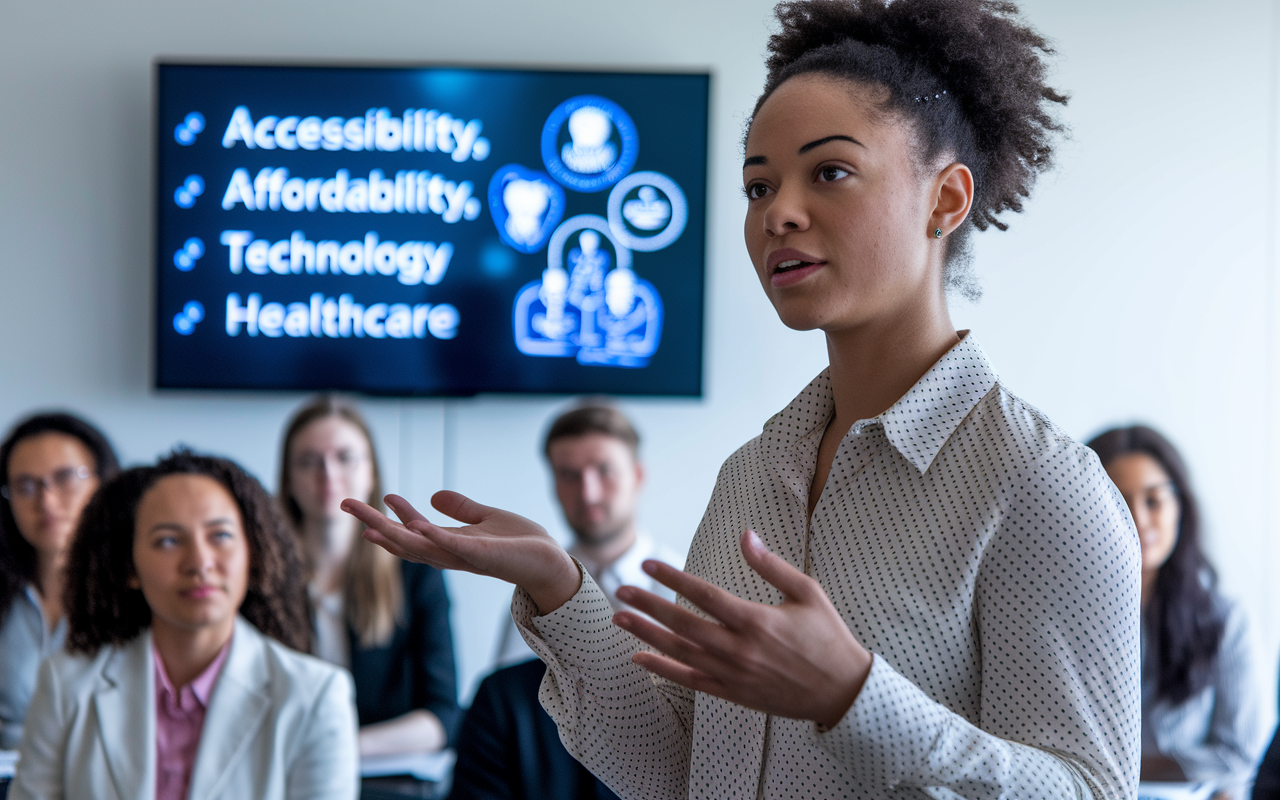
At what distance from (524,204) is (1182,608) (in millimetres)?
2132

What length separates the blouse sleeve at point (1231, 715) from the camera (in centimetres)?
261

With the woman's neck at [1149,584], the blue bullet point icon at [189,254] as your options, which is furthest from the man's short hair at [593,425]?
the woman's neck at [1149,584]

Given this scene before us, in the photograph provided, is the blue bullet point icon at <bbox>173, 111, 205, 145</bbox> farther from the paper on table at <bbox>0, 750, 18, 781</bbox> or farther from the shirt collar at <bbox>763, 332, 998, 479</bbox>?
the shirt collar at <bbox>763, 332, 998, 479</bbox>

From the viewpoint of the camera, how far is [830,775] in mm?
812

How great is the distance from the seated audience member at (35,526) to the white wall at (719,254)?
0.42 metres

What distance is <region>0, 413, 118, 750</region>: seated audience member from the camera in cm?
279

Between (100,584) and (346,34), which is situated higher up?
(346,34)

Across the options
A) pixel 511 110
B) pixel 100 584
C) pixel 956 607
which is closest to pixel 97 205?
pixel 511 110

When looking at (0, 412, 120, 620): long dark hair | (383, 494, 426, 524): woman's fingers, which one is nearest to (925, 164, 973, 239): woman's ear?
(383, 494, 426, 524): woman's fingers

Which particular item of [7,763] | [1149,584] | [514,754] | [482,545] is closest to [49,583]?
[7,763]

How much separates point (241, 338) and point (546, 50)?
1.30 meters

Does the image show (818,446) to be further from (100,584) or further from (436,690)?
(436,690)

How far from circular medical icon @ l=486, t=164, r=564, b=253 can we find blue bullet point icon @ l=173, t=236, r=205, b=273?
892 mm

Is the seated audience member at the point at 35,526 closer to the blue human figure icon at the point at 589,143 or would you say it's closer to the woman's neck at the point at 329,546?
the woman's neck at the point at 329,546
